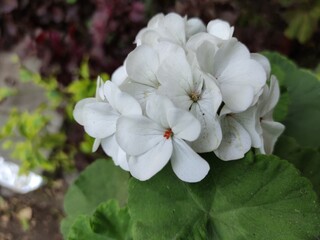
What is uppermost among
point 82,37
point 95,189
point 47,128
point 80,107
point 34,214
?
point 80,107

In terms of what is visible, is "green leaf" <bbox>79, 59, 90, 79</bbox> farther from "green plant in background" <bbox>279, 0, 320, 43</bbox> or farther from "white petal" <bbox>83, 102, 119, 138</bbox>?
"white petal" <bbox>83, 102, 119, 138</bbox>

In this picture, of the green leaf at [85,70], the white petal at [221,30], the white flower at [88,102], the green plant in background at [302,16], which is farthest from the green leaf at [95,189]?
the green plant in background at [302,16]

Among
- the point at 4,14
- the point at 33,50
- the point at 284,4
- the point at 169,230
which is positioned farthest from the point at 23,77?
the point at 169,230

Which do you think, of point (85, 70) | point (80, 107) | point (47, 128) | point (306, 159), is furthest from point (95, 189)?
point (47, 128)

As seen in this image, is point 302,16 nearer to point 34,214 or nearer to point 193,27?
point 193,27

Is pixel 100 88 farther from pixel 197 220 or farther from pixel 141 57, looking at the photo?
pixel 197 220

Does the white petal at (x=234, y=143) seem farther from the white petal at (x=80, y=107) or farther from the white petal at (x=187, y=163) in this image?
the white petal at (x=80, y=107)
